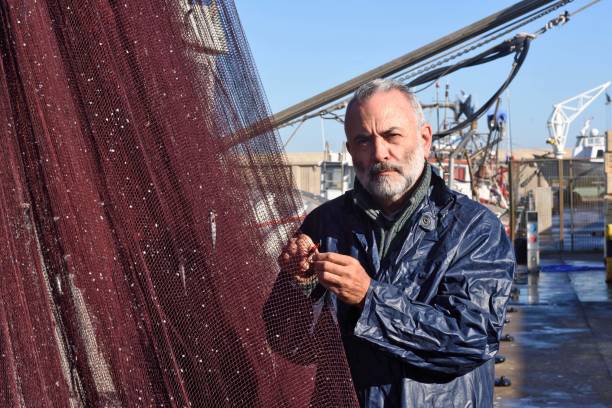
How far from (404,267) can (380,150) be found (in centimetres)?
36

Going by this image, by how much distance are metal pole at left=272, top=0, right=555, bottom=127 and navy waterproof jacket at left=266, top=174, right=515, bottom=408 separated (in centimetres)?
356

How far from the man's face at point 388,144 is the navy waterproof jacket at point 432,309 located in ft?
0.31

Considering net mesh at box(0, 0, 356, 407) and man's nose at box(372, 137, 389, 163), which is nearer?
net mesh at box(0, 0, 356, 407)

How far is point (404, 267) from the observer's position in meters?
2.49

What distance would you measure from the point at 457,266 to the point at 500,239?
0.18 metres

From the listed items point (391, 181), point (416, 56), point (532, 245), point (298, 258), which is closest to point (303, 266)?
point (298, 258)

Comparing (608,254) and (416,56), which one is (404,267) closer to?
(416,56)

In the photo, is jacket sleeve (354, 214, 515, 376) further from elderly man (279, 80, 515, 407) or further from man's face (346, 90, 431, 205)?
man's face (346, 90, 431, 205)

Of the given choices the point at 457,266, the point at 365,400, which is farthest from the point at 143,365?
the point at 457,266

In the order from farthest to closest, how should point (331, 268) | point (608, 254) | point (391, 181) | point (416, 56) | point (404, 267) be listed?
point (608, 254) < point (416, 56) < point (391, 181) < point (404, 267) < point (331, 268)

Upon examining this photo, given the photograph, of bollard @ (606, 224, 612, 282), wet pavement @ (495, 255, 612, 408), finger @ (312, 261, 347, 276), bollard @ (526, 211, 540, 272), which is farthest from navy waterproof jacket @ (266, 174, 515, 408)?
bollard @ (526, 211, 540, 272)

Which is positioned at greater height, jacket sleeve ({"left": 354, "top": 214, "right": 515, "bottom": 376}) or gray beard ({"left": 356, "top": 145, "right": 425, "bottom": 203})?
gray beard ({"left": 356, "top": 145, "right": 425, "bottom": 203})

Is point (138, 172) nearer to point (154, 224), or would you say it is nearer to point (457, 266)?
point (154, 224)

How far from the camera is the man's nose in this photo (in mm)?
2629
